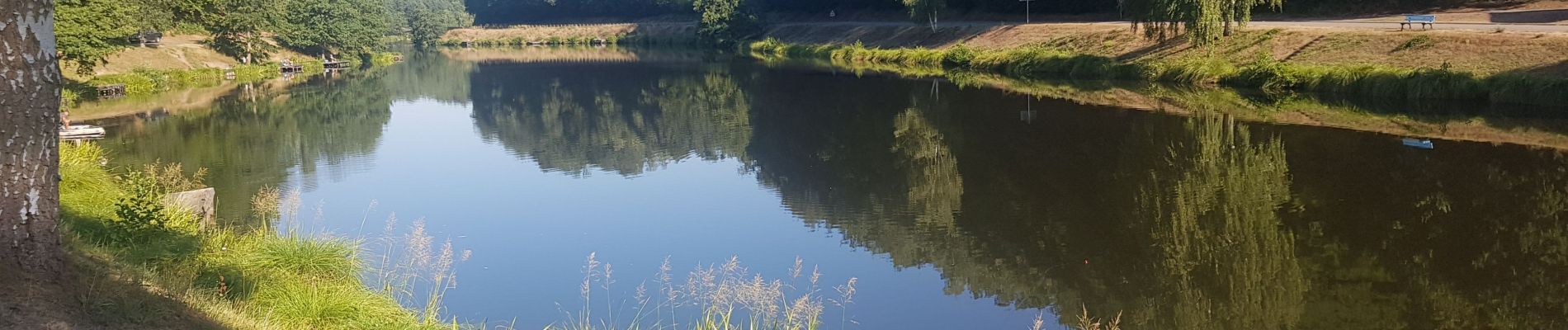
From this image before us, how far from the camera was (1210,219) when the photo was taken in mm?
12805

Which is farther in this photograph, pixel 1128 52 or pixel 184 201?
pixel 1128 52

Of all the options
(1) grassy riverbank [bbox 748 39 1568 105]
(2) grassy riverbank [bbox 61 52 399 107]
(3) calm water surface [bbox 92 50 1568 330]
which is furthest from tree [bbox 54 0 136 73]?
(1) grassy riverbank [bbox 748 39 1568 105]

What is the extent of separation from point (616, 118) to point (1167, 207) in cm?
1810

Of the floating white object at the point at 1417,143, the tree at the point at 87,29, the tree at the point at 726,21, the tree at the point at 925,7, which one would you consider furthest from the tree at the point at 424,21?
the floating white object at the point at 1417,143

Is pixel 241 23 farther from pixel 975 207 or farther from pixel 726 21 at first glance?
pixel 975 207

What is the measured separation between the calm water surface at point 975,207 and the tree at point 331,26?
33061 millimetres

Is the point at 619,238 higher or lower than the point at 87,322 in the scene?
lower

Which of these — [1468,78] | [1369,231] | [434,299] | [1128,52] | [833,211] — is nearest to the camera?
[434,299]

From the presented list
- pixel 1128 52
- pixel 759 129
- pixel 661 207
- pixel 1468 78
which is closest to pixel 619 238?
pixel 661 207

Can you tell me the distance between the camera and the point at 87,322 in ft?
19.2

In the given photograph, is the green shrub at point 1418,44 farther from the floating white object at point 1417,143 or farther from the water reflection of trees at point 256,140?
the water reflection of trees at point 256,140

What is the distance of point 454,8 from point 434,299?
436 ft

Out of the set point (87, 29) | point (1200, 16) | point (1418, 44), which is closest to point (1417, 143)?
point (1418, 44)

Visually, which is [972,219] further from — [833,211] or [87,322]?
[87,322]
